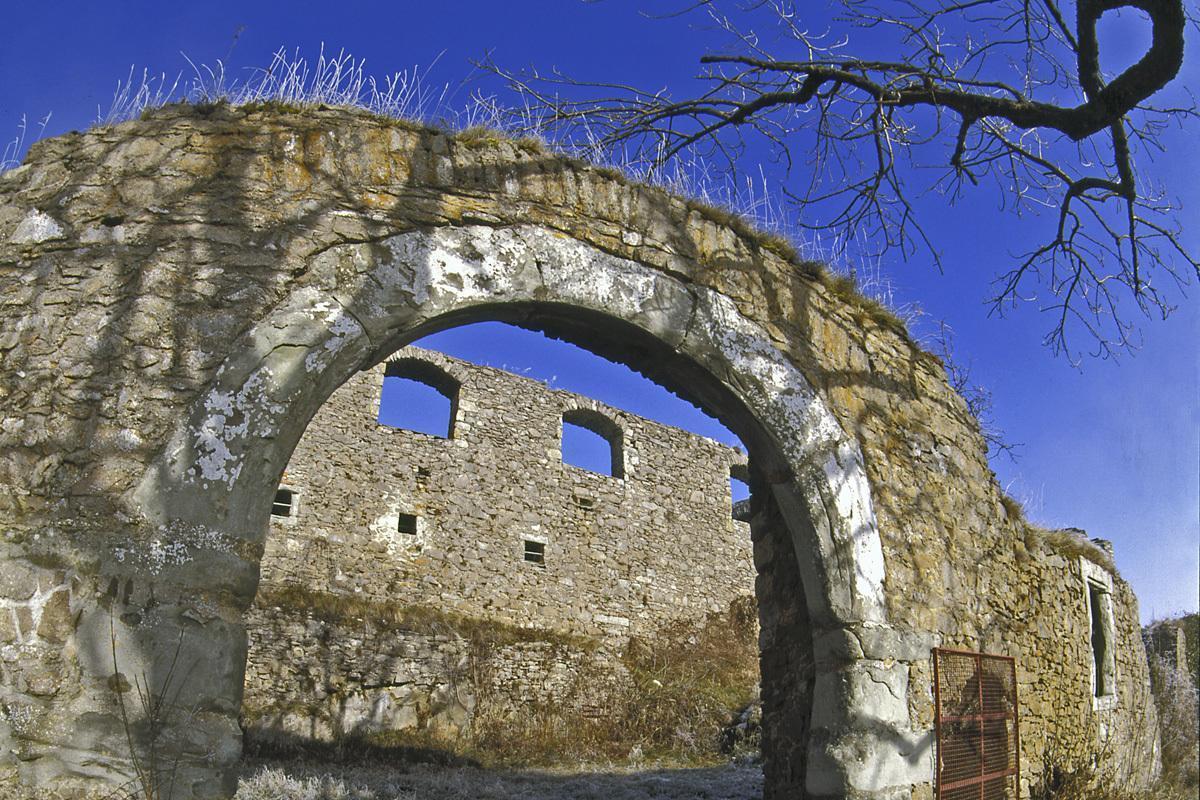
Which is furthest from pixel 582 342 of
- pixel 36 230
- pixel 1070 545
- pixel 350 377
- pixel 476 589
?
pixel 476 589

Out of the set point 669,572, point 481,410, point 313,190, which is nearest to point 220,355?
point 313,190

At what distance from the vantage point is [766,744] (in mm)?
4938

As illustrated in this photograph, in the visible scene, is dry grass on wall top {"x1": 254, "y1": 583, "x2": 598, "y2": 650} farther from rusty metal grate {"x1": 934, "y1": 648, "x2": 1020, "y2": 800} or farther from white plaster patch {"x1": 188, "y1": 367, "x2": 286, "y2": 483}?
white plaster patch {"x1": 188, "y1": 367, "x2": 286, "y2": 483}

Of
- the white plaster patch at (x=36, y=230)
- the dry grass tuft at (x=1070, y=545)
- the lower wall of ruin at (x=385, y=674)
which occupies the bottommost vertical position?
the lower wall of ruin at (x=385, y=674)

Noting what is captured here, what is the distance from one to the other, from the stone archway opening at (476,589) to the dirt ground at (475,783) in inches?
54.0

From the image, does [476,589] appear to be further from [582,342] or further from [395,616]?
[582,342]

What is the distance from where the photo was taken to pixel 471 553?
42.7 ft

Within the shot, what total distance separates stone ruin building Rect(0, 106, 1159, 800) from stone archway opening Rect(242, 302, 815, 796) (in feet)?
0.17

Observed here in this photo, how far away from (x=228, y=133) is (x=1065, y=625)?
6.17 m

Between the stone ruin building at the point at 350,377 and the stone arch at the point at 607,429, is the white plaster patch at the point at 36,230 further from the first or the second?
the stone arch at the point at 607,429

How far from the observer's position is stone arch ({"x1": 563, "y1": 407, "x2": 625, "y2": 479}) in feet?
51.1

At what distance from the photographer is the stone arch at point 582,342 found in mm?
3064

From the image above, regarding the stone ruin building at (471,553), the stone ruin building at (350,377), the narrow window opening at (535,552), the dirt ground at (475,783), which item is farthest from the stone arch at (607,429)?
the stone ruin building at (350,377)

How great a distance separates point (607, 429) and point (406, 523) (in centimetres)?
470
